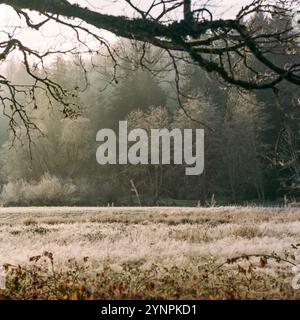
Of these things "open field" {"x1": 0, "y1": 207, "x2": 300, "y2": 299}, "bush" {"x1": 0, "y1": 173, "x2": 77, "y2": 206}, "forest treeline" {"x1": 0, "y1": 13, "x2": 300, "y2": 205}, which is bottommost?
"open field" {"x1": 0, "y1": 207, "x2": 300, "y2": 299}

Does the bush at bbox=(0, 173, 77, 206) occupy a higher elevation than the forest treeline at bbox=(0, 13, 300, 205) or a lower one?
lower

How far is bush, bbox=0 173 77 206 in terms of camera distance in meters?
48.9

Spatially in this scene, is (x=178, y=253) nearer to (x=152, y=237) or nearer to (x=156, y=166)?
(x=152, y=237)

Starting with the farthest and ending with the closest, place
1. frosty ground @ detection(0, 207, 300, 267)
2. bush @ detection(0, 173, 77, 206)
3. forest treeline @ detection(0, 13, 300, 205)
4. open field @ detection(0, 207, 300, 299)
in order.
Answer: forest treeline @ detection(0, 13, 300, 205)
bush @ detection(0, 173, 77, 206)
frosty ground @ detection(0, 207, 300, 267)
open field @ detection(0, 207, 300, 299)

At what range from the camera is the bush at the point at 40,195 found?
160 feet

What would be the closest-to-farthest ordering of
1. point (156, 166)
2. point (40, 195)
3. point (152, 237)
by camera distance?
point (152, 237), point (40, 195), point (156, 166)

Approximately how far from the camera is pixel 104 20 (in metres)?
7.42

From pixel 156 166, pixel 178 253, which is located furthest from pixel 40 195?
pixel 178 253

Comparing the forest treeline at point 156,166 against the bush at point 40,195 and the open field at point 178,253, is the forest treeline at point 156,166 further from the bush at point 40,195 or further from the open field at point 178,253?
the open field at point 178,253

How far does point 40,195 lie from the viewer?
49.3m

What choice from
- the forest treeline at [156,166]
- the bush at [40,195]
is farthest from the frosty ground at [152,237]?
the forest treeline at [156,166]

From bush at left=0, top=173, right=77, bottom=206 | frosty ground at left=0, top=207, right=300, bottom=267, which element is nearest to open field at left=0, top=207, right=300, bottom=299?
frosty ground at left=0, top=207, right=300, bottom=267

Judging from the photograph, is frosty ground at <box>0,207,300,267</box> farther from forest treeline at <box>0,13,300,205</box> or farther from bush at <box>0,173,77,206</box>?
forest treeline at <box>0,13,300,205</box>
